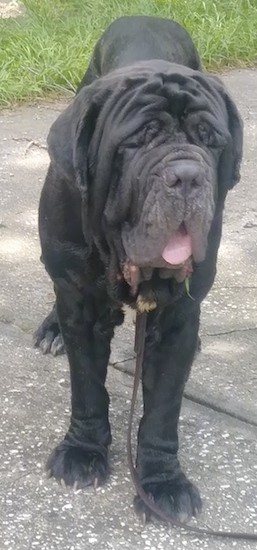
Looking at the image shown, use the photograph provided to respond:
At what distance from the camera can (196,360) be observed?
465 cm

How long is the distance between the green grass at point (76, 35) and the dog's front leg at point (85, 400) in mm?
4136

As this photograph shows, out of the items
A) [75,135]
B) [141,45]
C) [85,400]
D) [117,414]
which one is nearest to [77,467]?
[85,400]

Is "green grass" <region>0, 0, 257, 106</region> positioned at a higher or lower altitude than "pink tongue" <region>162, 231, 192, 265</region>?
lower

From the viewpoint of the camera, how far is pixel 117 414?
4215 millimetres

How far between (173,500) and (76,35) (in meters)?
5.66

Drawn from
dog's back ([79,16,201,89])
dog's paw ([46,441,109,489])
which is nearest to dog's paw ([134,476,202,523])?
dog's paw ([46,441,109,489])

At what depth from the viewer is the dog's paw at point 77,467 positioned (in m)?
3.78

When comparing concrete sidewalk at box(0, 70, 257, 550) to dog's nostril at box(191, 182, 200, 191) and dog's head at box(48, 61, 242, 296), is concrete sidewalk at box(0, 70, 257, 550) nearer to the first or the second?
dog's head at box(48, 61, 242, 296)

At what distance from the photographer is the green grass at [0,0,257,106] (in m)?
7.89

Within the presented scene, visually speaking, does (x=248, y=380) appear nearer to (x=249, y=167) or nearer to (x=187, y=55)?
(x=187, y=55)

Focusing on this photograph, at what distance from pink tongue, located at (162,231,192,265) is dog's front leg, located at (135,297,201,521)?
49 centimetres

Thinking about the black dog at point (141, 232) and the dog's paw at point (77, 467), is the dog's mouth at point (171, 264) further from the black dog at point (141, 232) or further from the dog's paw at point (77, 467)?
the dog's paw at point (77, 467)

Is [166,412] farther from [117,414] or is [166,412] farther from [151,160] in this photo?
[151,160]

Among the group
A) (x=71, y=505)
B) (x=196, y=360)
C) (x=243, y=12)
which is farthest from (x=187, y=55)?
(x=243, y=12)
